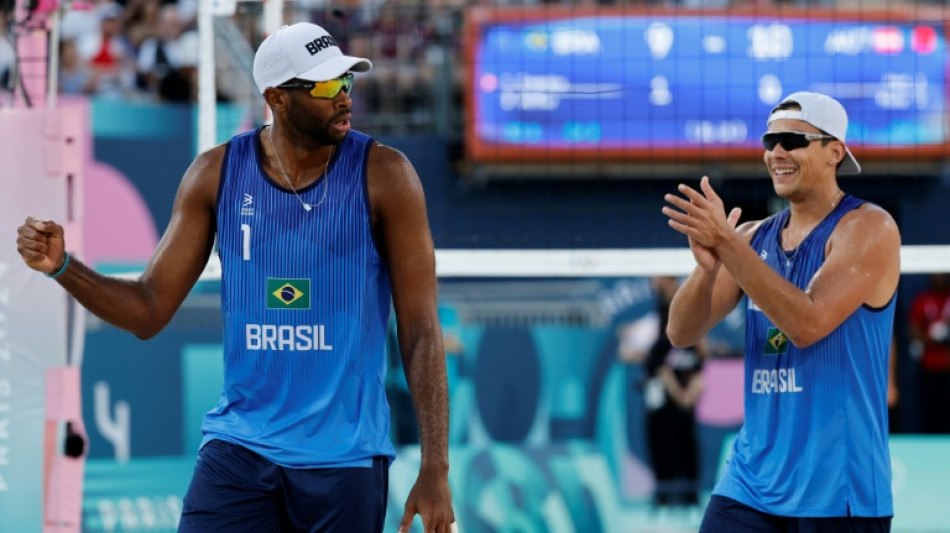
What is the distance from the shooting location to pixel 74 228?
590 centimetres

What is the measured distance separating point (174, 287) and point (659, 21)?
666cm

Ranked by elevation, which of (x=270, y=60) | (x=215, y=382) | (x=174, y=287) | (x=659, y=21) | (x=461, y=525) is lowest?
(x=461, y=525)

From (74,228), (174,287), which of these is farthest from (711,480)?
(174,287)

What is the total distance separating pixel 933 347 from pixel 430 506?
8658mm

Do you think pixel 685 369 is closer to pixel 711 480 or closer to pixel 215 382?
pixel 711 480

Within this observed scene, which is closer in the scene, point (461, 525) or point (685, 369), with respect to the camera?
point (461, 525)

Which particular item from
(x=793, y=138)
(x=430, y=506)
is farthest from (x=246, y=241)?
(x=793, y=138)

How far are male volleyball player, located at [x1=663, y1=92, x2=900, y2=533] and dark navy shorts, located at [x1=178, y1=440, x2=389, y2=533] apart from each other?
1224mm

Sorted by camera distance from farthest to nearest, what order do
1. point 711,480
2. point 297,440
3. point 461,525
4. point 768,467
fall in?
point 711,480 → point 461,525 → point 768,467 → point 297,440

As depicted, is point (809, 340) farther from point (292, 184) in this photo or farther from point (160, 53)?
point (160, 53)

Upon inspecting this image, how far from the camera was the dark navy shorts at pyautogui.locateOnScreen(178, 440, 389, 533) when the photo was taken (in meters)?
3.99

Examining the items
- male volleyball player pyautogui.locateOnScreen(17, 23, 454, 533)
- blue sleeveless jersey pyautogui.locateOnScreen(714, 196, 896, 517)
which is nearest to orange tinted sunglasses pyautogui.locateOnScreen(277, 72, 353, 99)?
male volleyball player pyautogui.locateOnScreen(17, 23, 454, 533)

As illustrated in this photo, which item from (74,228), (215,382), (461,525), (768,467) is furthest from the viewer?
(215,382)

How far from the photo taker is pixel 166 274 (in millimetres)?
4258
